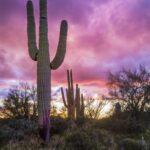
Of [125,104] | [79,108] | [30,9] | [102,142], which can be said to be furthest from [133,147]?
[125,104]

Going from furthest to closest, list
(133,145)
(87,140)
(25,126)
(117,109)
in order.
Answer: (117,109), (25,126), (133,145), (87,140)

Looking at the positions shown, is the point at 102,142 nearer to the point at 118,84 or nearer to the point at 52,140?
the point at 52,140

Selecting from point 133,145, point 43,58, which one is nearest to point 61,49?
point 43,58

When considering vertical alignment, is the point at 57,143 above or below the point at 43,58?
below

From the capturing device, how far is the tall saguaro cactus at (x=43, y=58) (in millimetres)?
15016

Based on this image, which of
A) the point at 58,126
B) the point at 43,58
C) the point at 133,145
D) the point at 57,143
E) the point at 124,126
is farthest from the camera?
the point at 124,126

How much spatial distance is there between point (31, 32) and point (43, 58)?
118 centimetres

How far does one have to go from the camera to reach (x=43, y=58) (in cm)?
1542

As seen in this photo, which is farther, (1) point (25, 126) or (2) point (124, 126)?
(2) point (124, 126)

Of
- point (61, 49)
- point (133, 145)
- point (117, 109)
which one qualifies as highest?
point (61, 49)

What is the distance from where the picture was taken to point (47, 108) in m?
15.0

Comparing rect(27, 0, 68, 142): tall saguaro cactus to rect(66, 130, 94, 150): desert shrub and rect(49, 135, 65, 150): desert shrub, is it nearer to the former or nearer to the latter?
rect(49, 135, 65, 150): desert shrub

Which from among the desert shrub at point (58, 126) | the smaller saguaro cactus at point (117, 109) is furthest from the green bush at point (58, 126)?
the smaller saguaro cactus at point (117, 109)

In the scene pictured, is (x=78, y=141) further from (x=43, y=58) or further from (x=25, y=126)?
(x=25, y=126)
